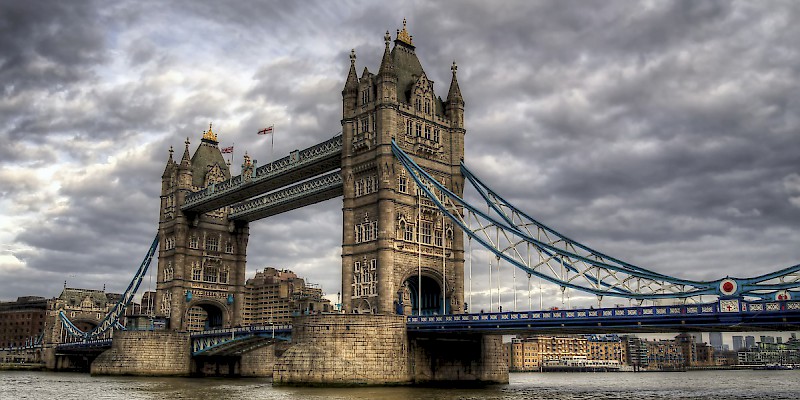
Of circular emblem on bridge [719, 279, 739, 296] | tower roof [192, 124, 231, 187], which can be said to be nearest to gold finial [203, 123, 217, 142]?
tower roof [192, 124, 231, 187]

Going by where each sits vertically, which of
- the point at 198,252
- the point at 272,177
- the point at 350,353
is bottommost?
the point at 350,353

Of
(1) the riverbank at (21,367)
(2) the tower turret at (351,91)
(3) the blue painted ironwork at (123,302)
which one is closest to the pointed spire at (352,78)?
(2) the tower turret at (351,91)

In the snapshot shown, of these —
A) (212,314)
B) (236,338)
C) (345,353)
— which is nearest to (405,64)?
(345,353)

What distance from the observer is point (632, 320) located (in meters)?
52.4

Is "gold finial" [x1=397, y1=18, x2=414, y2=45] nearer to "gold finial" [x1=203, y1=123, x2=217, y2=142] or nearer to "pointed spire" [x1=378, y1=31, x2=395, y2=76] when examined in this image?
"pointed spire" [x1=378, y1=31, x2=395, y2=76]

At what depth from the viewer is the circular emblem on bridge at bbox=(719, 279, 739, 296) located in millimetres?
47844

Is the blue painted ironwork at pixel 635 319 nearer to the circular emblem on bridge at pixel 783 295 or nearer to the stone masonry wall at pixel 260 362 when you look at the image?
the circular emblem on bridge at pixel 783 295

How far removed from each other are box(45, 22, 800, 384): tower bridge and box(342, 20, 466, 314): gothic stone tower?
14cm

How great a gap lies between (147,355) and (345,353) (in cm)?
4070

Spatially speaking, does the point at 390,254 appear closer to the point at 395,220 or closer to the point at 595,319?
the point at 395,220

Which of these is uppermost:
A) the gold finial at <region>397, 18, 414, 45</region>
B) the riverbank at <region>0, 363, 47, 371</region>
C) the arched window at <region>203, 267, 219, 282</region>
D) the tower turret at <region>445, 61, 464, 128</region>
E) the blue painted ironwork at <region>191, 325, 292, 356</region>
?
the gold finial at <region>397, 18, 414, 45</region>

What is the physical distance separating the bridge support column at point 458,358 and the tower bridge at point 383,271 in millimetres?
126

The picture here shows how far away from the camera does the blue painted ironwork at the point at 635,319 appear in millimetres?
46719

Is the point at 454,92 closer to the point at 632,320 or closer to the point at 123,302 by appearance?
the point at 632,320
